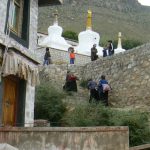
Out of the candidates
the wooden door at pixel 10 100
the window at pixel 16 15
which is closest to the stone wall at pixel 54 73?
the window at pixel 16 15

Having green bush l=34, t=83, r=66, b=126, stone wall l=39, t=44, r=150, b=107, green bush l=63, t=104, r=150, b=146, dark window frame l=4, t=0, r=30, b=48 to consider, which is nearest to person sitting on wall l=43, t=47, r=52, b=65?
stone wall l=39, t=44, r=150, b=107

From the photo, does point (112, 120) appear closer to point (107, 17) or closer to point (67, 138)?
point (67, 138)

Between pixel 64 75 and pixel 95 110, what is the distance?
930cm

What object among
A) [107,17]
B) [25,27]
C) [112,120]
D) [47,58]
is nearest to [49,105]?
[112,120]

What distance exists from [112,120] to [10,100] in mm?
4362

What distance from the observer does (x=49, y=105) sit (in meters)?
20.3

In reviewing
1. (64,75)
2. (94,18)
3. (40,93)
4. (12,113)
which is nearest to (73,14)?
(94,18)

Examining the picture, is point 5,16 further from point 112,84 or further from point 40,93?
point 112,84

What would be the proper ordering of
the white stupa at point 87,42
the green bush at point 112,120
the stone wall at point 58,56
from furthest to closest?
the white stupa at point 87,42
the stone wall at point 58,56
the green bush at point 112,120

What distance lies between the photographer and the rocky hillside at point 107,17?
79.0m

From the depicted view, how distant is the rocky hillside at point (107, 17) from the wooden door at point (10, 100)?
56.0 meters

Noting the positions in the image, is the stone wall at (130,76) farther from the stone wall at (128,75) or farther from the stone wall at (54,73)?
the stone wall at (54,73)

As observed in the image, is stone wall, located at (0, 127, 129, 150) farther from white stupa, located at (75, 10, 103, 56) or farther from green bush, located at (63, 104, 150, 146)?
white stupa, located at (75, 10, 103, 56)

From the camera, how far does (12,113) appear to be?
14.9m
